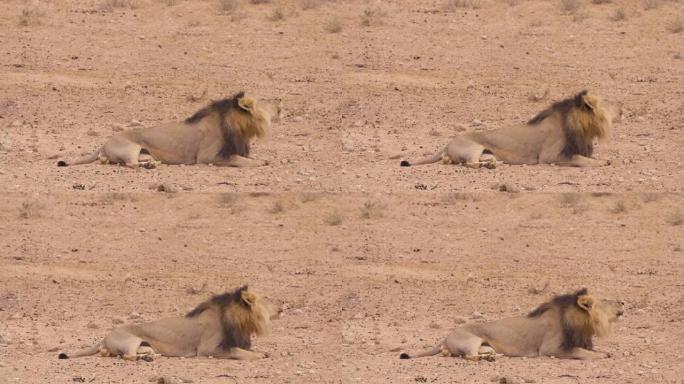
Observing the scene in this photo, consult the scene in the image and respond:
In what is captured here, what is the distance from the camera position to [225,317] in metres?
24.4

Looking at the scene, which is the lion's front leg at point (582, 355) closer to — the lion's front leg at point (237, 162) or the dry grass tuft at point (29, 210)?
the lion's front leg at point (237, 162)

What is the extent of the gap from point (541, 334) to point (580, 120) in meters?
3.64

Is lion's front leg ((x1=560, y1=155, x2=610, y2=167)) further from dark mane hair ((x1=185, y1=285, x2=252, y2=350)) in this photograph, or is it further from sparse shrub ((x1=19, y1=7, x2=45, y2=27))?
sparse shrub ((x1=19, y1=7, x2=45, y2=27))

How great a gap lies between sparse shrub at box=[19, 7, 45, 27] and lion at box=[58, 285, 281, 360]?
8670 mm

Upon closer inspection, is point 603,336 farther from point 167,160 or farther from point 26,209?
point 26,209

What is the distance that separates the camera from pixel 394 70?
100 feet

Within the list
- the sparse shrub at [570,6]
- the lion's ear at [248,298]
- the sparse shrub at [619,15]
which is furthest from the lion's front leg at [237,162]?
the sparse shrub at [619,15]

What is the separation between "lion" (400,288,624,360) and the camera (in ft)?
80.0

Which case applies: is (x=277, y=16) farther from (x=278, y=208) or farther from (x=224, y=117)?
(x=224, y=117)

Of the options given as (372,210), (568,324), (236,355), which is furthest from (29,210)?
(568,324)

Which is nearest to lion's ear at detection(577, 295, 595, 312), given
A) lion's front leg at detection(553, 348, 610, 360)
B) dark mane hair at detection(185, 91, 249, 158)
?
lion's front leg at detection(553, 348, 610, 360)

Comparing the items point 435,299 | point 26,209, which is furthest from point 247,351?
point 26,209

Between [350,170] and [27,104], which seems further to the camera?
[27,104]

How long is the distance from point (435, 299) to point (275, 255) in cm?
219
